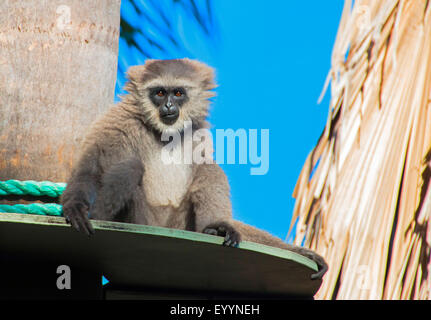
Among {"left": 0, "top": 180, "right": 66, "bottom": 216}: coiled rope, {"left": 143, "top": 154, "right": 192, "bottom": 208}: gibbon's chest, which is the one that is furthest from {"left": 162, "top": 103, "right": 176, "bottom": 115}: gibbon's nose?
{"left": 0, "top": 180, "right": 66, "bottom": 216}: coiled rope

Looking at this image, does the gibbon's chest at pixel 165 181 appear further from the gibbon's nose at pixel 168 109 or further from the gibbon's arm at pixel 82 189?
the gibbon's arm at pixel 82 189

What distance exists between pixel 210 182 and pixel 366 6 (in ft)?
8.07

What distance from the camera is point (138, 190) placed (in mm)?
4371

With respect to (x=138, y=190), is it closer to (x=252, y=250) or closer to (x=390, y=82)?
(x=252, y=250)

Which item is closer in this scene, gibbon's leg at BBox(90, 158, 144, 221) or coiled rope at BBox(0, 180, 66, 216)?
coiled rope at BBox(0, 180, 66, 216)

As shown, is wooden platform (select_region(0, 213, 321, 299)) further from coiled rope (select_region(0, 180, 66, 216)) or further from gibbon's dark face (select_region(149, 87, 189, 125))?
gibbon's dark face (select_region(149, 87, 189, 125))

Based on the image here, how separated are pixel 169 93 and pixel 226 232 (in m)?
1.81

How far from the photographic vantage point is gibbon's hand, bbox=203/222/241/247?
3279 millimetres

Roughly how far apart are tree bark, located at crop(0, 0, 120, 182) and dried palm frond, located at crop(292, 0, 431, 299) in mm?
2187

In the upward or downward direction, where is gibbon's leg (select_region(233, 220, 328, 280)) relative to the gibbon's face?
downward

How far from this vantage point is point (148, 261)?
3637 millimetres

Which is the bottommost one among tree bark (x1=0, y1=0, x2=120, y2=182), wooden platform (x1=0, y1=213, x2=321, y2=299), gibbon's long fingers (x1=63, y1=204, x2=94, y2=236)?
wooden platform (x1=0, y1=213, x2=321, y2=299)
